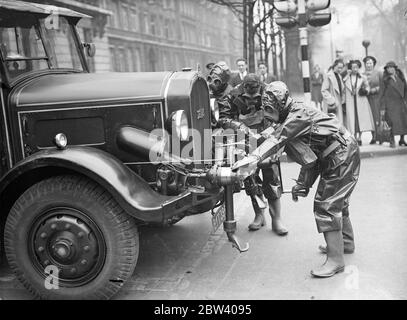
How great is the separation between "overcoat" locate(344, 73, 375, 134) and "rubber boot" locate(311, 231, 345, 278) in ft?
22.1

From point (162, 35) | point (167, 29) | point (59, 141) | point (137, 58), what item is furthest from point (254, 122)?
point (162, 35)

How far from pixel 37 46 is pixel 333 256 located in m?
3.19

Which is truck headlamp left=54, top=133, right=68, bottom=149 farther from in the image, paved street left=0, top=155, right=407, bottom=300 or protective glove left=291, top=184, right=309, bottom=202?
protective glove left=291, top=184, right=309, bottom=202

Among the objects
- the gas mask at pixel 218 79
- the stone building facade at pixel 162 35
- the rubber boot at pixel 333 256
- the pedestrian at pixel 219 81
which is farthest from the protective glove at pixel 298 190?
the stone building facade at pixel 162 35

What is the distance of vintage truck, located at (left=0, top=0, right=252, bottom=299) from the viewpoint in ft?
12.3

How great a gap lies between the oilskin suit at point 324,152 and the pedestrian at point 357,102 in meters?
6.50

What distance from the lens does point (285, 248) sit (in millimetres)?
4879

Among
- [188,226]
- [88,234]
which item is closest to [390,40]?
[188,226]

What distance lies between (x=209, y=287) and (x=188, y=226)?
1812 mm

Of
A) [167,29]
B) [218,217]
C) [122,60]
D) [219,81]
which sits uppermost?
[167,29]

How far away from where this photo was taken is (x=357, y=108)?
10.4 m

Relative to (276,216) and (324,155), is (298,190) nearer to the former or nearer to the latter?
(324,155)

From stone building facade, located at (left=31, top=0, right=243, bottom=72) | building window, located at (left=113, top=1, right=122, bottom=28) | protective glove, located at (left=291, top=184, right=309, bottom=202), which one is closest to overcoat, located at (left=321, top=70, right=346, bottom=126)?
protective glove, located at (left=291, top=184, right=309, bottom=202)
